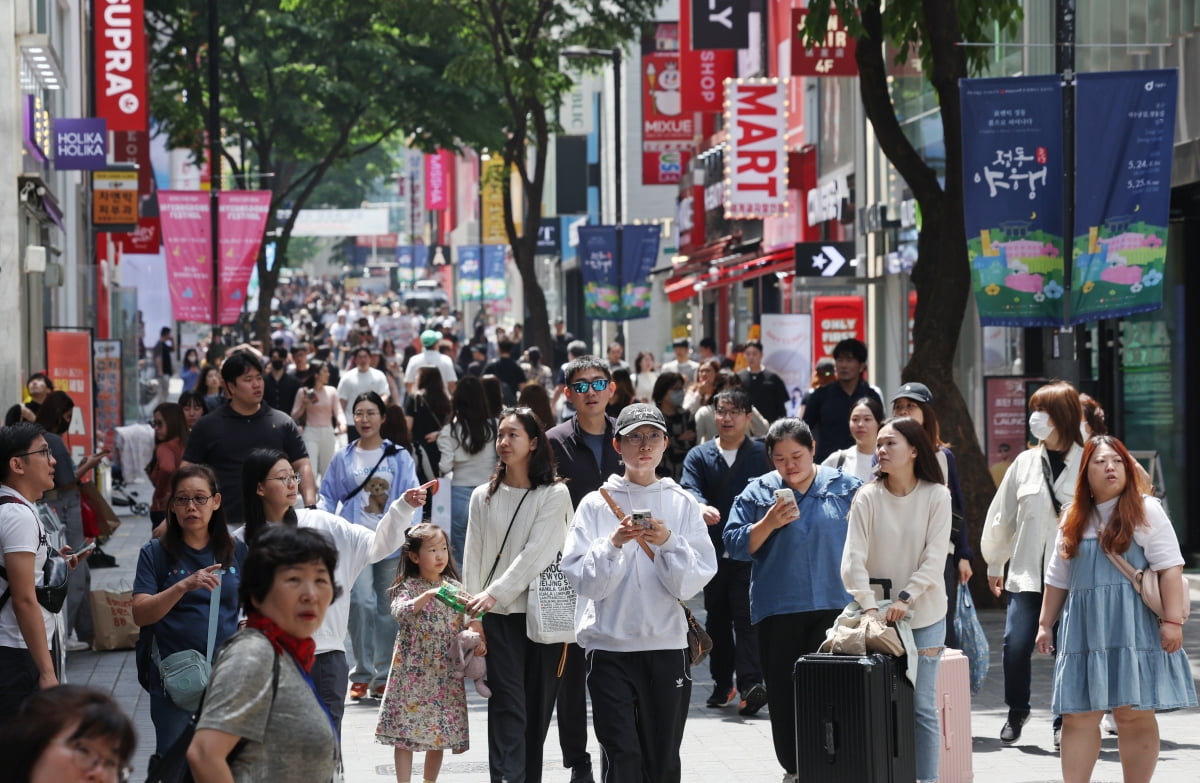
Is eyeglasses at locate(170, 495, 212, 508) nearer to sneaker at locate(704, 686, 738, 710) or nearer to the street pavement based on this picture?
the street pavement

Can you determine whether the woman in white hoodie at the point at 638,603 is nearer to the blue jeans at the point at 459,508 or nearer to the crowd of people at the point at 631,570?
the crowd of people at the point at 631,570

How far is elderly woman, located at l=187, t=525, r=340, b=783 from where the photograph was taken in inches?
178

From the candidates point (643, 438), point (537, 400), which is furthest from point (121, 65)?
point (643, 438)

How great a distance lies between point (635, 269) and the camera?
106 ft

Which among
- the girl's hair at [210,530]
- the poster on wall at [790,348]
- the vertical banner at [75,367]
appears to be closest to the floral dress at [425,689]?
the girl's hair at [210,530]

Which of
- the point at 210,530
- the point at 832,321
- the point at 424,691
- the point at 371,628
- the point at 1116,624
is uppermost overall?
the point at 832,321

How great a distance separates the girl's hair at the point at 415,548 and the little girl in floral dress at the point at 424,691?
0.04 m

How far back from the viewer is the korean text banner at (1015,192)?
13.3 meters

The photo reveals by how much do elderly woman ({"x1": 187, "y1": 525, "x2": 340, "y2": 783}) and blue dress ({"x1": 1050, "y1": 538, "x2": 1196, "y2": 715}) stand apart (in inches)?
160

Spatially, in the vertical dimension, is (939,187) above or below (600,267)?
above

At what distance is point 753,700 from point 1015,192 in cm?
450

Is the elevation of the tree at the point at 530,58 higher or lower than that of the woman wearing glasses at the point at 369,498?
higher

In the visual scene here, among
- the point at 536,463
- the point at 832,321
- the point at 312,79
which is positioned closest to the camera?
the point at 536,463

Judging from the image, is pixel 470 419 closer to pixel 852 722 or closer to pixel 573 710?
pixel 573 710
